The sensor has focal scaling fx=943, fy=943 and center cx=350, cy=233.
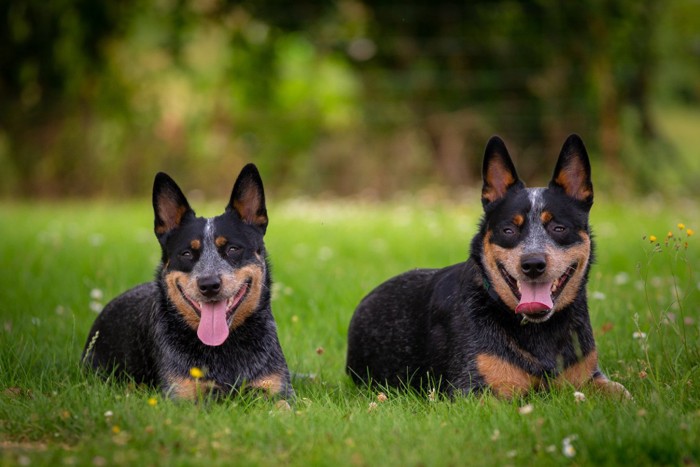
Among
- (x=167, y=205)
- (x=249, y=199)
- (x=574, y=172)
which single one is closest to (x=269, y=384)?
(x=249, y=199)

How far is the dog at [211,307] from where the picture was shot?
5.10 m

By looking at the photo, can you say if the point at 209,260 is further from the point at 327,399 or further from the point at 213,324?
the point at 327,399

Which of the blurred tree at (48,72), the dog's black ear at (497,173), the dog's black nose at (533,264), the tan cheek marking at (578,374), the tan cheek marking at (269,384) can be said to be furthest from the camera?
the blurred tree at (48,72)

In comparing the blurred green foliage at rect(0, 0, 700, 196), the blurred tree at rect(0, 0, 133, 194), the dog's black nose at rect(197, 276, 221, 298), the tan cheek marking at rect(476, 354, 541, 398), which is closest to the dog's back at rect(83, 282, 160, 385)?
the dog's black nose at rect(197, 276, 221, 298)

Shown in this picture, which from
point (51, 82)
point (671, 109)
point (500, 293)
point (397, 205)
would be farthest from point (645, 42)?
point (500, 293)

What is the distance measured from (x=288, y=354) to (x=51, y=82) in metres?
12.0

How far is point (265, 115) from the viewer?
1716 centimetres

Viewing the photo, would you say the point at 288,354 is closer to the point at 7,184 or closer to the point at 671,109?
the point at 7,184

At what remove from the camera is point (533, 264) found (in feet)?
15.8

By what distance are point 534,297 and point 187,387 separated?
1906mm

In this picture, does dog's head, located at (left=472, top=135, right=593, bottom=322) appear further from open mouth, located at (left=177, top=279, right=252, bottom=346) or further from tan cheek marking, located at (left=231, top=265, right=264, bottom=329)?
open mouth, located at (left=177, top=279, right=252, bottom=346)

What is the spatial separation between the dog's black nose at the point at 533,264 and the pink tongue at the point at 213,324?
162 centimetres

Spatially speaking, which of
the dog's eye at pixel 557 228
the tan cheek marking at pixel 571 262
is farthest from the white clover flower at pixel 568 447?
the dog's eye at pixel 557 228

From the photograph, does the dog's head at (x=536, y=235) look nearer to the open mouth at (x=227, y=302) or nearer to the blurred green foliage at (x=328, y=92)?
the open mouth at (x=227, y=302)
